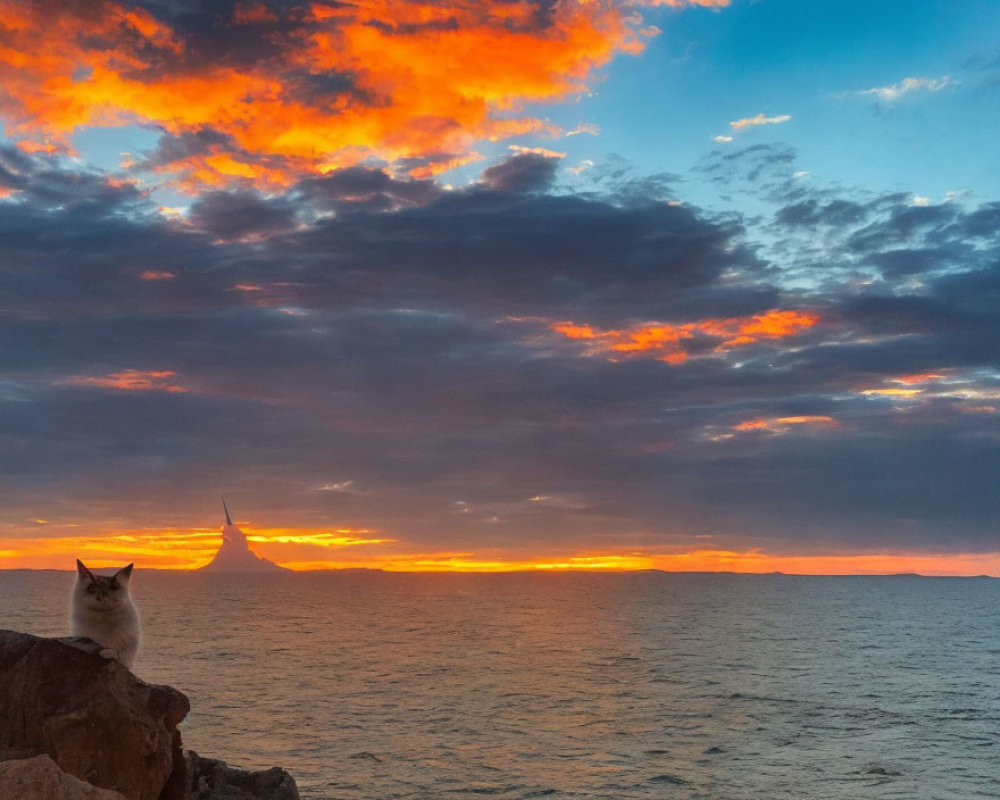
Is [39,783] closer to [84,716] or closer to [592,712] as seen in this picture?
[84,716]

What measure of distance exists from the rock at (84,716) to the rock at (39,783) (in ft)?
15.4

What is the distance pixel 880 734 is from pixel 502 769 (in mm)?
21176

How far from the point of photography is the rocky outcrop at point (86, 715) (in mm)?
12602

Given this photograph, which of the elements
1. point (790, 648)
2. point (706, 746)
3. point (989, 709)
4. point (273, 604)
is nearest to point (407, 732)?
point (706, 746)

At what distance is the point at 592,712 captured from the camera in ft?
162

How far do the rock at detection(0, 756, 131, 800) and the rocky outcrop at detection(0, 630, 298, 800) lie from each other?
4.49 metres

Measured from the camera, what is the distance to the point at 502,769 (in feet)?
113

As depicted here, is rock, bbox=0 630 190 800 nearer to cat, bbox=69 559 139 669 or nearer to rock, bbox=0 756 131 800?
cat, bbox=69 559 139 669

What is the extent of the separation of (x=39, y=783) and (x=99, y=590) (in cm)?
640

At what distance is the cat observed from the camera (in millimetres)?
14008

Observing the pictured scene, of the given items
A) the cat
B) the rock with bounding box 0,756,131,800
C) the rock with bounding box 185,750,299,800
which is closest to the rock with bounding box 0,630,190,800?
the cat

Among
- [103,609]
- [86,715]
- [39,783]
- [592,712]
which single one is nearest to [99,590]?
[103,609]

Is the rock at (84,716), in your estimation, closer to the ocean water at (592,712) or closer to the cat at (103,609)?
the cat at (103,609)

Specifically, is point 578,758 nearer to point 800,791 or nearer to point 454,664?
point 800,791
